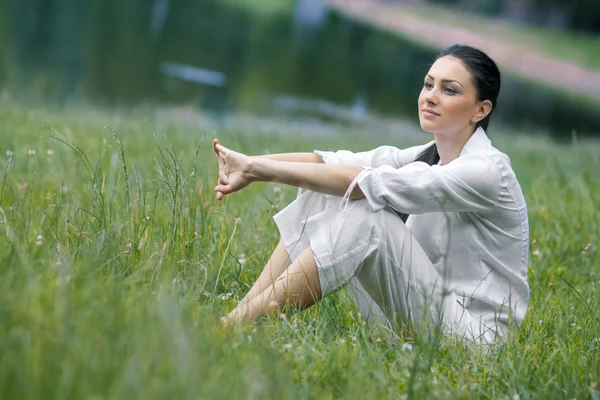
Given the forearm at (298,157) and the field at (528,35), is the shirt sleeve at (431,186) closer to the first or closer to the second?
the forearm at (298,157)

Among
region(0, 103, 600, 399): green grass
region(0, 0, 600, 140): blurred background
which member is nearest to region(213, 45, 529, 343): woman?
region(0, 103, 600, 399): green grass

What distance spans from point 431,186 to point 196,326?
2.80 ft

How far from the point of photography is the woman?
258cm

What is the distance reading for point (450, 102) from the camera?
276 centimetres

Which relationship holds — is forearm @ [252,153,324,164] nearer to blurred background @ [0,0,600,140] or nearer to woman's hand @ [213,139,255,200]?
woman's hand @ [213,139,255,200]

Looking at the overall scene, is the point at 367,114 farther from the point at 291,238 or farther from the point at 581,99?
the point at 291,238

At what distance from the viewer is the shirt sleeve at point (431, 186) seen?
2.56 m

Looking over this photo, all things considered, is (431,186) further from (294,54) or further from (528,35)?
(528,35)

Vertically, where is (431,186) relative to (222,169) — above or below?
above

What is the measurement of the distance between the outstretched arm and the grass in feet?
72.0

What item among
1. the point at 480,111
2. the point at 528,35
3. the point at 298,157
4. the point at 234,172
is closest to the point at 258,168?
the point at 234,172

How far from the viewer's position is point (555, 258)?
4.05 m

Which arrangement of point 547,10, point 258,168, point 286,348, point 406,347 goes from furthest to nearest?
point 547,10
point 258,168
point 406,347
point 286,348

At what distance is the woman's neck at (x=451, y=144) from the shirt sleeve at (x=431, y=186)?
0.64ft
